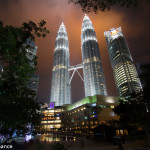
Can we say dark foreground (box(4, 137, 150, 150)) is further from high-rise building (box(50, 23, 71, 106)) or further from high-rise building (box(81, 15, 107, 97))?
high-rise building (box(50, 23, 71, 106))

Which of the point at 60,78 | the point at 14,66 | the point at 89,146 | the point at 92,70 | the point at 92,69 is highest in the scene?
the point at 92,69

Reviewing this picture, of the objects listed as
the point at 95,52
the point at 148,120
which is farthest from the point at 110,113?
the point at 95,52

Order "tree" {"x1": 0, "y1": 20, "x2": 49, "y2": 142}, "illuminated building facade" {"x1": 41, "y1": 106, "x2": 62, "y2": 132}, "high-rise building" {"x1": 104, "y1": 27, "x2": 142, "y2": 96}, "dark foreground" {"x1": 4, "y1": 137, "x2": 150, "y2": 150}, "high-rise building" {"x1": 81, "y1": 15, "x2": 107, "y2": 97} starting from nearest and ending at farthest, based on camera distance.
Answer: "tree" {"x1": 0, "y1": 20, "x2": 49, "y2": 142} → "dark foreground" {"x1": 4, "y1": 137, "x2": 150, "y2": 150} → "illuminated building facade" {"x1": 41, "y1": 106, "x2": 62, "y2": 132} → "high-rise building" {"x1": 81, "y1": 15, "x2": 107, "y2": 97} → "high-rise building" {"x1": 104, "y1": 27, "x2": 142, "y2": 96}

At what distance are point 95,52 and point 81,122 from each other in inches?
3825

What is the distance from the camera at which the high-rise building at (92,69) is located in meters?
127

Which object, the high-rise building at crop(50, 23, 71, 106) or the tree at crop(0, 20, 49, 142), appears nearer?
the tree at crop(0, 20, 49, 142)

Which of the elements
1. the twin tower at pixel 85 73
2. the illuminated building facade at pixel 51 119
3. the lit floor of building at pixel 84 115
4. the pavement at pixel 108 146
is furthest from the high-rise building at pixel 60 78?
the pavement at pixel 108 146

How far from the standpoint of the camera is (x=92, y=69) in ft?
453

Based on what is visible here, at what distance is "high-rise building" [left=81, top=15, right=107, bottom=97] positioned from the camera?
127000 mm

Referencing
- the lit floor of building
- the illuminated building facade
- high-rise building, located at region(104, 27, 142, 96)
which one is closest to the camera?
the lit floor of building

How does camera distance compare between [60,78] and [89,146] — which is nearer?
[89,146]

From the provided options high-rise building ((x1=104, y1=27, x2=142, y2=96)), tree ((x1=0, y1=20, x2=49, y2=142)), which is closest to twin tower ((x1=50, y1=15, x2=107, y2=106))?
high-rise building ((x1=104, y1=27, x2=142, y2=96))

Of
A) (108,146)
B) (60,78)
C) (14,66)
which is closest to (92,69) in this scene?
(60,78)

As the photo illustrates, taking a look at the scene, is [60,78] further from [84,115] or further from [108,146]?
[108,146]
